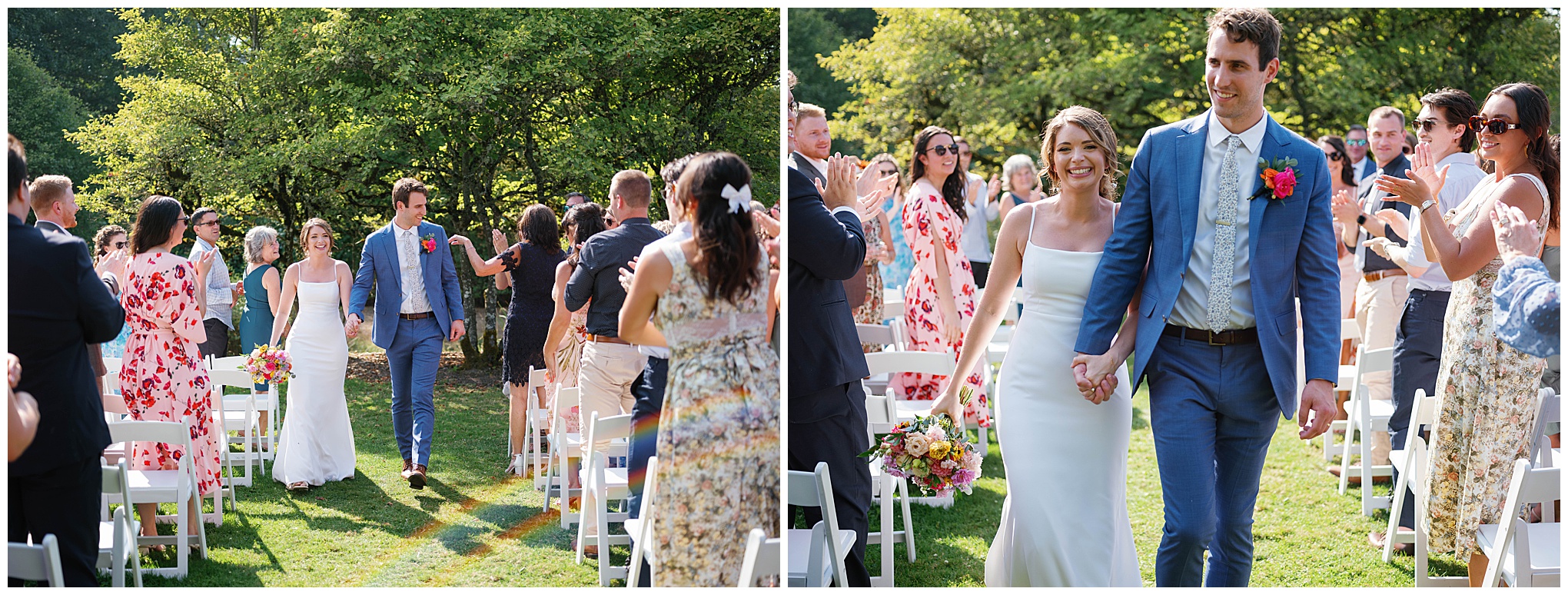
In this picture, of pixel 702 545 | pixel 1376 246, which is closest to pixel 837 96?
pixel 1376 246

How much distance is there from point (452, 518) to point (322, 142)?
4.29 ft

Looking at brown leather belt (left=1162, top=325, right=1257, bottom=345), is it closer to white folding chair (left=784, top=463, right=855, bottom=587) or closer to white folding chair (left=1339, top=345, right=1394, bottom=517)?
white folding chair (left=784, top=463, right=855, bottom=587)

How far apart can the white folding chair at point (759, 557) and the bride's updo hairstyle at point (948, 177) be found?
147 inches

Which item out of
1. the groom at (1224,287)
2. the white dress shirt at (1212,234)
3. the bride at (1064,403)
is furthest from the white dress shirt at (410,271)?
the white dress shirt at (1212,234)

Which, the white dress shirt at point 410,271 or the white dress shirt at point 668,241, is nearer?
the white dress shirt at point 668,241

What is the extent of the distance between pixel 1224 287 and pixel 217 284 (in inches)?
118

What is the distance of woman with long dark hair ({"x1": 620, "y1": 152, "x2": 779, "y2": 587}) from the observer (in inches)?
113

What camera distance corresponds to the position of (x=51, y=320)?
3004 millimetres

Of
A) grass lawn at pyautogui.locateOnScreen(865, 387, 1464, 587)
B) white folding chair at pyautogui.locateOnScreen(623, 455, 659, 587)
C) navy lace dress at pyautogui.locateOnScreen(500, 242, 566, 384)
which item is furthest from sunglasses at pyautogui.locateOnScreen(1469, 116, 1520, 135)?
navy lace dress at pyautogui.locateOnScreen(500, 242, 566, 384)

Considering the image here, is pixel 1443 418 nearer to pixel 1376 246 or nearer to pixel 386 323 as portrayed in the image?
pixel 1376 246

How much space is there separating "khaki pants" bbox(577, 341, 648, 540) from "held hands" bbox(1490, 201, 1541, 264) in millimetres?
2771

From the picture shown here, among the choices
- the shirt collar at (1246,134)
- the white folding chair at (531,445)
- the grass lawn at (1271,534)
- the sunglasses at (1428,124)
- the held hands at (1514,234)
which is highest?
the sunglasses at (1428,124)

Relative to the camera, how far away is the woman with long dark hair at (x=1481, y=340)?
146 inches

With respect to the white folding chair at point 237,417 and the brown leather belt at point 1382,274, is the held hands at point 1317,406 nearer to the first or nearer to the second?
the white folding chair at point 237,417
